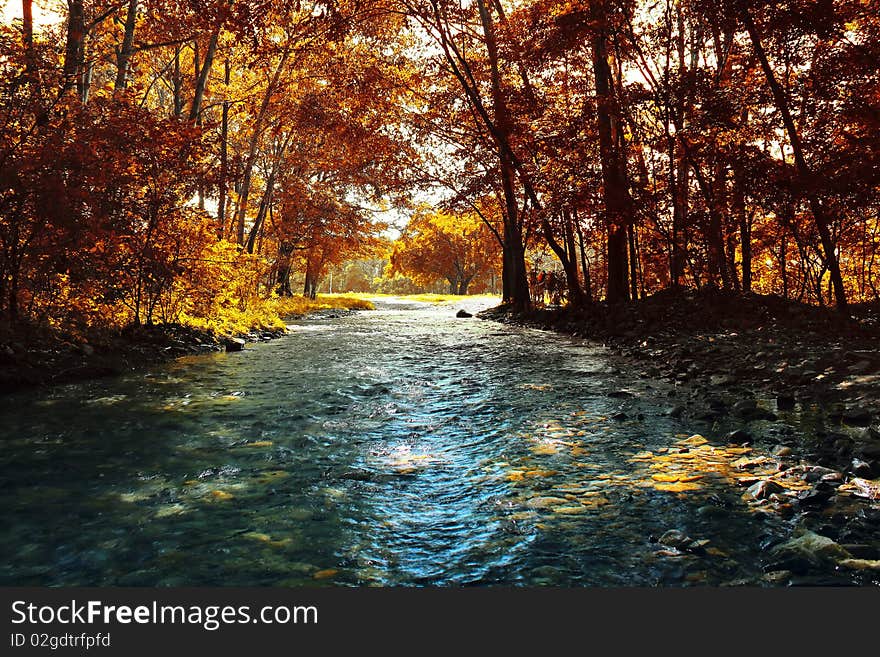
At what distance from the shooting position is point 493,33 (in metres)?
18.3

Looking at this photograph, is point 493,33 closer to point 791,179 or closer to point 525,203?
point 525,203

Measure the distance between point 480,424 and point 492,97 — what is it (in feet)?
48.2

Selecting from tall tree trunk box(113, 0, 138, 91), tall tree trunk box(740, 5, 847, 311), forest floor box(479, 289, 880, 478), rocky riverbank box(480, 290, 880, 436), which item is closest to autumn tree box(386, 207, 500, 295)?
tall tree trunk box(113, 0, 138, 91)

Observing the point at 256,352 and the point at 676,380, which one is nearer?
the point at 676,380

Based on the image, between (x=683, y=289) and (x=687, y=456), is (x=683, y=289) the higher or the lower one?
the higher one

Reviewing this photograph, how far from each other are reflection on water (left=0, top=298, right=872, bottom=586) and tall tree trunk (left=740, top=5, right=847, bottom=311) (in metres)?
5.36

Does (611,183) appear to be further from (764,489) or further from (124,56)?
(124,56)

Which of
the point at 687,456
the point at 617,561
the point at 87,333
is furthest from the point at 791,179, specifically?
the point at 87,333

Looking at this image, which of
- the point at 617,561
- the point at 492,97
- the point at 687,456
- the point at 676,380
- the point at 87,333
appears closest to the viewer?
the point at 617,561

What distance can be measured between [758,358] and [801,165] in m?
4.02

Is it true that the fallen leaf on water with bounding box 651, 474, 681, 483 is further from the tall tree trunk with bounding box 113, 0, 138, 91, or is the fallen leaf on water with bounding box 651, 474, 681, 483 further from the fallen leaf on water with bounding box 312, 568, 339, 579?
the tall tree trunk with bounding box 113, 0, 138, 91

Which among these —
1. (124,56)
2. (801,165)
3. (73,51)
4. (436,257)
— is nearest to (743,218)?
(801,165)

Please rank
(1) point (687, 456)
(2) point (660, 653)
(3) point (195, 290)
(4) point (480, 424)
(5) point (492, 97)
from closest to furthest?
1. (2) point (660, 653)
2. (1) point (687, 456)
3. (4) point (480, 424)
4. (3) point (195, 290)
5. (5) point (492, 97)

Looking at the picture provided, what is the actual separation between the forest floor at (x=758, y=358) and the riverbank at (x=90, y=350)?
736 centimetres
